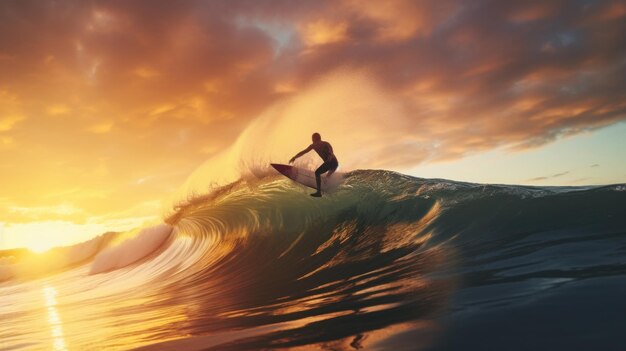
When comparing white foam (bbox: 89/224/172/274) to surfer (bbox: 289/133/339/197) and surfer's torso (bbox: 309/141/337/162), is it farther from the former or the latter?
surfer's torso (bbox: 309/141/337/162)

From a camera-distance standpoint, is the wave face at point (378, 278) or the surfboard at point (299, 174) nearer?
the wave face at point (378, 278)

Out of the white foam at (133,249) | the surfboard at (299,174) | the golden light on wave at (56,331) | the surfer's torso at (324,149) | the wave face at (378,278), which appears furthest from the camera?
the white foam at (133,249)

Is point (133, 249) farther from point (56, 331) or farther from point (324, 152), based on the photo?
point (56, 331)

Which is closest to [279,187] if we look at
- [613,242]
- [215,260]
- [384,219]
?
[215,260]

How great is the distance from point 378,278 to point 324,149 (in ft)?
19.5

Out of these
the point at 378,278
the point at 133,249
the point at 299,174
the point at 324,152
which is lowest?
the point at 378,278

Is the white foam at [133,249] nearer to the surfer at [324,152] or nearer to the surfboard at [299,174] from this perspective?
the surfboard at [299,174]

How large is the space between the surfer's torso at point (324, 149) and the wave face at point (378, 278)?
1.62 m

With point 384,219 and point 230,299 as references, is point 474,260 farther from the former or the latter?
point 384,219

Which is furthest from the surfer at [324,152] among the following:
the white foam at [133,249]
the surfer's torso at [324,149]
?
the white foam at [133,249]

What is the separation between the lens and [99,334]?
4.54m

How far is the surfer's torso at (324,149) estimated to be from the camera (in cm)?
1062

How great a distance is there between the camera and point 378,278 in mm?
5117

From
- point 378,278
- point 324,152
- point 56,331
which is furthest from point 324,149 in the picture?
point 56,331
